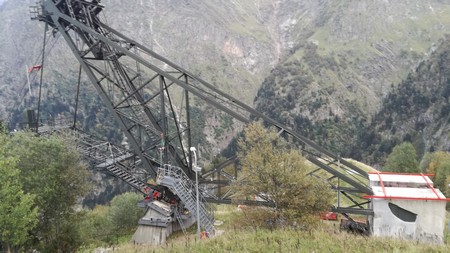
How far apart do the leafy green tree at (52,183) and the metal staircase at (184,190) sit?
15.9ft

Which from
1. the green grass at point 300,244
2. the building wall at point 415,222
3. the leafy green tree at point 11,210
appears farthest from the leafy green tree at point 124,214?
the green grass at point 300,244

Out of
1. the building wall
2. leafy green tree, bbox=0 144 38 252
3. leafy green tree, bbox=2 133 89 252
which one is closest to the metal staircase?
leafy green tree, bbox=2 133 89 252

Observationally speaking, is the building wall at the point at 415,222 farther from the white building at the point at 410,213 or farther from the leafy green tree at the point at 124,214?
the leafy green tree at the point at 124,214

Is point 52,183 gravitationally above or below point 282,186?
below

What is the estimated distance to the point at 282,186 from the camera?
1747 cm

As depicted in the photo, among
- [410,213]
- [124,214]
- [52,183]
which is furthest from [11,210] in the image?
[124,214]

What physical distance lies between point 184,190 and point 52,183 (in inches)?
299

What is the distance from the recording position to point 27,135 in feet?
65.5

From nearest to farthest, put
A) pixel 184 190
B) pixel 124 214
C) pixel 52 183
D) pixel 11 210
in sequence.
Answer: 1. pixel 11 210
2. pixel 52 183
3. pixel 184 190
4. pixel 124 214

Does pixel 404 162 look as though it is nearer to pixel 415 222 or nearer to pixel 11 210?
pixel 415 222

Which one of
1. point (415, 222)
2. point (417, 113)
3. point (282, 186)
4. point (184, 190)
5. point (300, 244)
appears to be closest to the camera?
point (300, 244)

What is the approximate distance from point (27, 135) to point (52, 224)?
552cm

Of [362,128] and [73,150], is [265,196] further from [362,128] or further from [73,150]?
[362,128]

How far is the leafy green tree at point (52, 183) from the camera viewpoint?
18.8 metres
